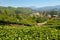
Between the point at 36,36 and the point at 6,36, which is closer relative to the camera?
the point at 6,36

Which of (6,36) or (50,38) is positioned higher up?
(6,36)

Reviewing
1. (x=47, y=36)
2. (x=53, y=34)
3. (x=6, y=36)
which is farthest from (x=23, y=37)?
(x=53, y=34)

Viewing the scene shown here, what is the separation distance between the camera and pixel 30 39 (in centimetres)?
648

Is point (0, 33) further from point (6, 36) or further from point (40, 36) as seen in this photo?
point (40, 36)

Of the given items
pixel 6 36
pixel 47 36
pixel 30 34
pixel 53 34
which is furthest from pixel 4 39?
Answer: pixel 53 34

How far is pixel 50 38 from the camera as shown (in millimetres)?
7180

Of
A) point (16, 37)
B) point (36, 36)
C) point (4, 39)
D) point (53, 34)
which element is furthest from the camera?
point (53, 34)

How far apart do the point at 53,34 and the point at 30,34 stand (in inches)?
47.0

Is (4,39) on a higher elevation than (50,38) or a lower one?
higher

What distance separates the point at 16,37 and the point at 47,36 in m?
1.47

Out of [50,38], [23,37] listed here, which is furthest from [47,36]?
[23,37]

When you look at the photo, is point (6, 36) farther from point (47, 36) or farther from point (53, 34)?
point (53, 34)

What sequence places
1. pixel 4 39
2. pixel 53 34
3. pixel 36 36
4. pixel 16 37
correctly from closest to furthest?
1. pixel 4 39
2. pixel 16 37
3. pixel 36 36
4. pixel 53 34

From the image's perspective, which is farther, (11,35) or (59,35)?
(59,35)
